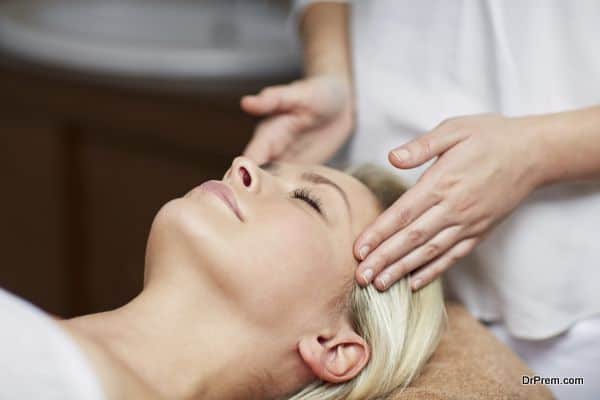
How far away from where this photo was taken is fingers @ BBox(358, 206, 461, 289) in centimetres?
102

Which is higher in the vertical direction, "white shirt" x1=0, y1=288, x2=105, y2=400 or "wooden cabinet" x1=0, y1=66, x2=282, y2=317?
"white shirt" x1=0, y1=288, x2=105, y2=400

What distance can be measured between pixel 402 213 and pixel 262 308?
211 mm

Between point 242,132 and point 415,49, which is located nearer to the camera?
point 415,49

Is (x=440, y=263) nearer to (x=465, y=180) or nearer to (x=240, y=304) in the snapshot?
(x=465, y=180)

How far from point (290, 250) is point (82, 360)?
32cm

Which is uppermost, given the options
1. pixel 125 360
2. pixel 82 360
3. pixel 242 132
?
pixel 82 360

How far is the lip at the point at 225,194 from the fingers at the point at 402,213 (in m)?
0.17

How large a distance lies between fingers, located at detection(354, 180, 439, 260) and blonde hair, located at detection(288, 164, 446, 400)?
0.07 metres

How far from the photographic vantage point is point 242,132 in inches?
69.1


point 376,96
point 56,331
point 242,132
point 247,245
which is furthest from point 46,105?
point 56,331

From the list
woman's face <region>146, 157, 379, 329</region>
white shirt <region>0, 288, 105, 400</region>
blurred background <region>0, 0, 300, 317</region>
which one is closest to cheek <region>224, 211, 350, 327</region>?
woman's face <region>146, 157, 379, 329</region>

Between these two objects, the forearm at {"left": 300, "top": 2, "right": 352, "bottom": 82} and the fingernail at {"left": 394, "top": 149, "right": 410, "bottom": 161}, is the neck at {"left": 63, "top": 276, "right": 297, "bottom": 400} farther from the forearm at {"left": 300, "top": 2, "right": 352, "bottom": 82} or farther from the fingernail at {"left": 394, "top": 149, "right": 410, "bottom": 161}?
the forearm at {"left": 300, "top": 2, "right": 352, "bottom": 82}

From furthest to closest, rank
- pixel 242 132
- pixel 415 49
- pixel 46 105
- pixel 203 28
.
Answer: pixel 203 28, pixel 46 105, pixel 242 132, pixel 415 49

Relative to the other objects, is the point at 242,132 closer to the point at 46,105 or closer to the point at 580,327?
the point at 46,105
